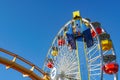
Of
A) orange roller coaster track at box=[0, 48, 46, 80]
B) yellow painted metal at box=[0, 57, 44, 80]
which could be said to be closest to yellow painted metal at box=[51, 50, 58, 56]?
orange roller coaster track at box=[0, 48, 46, 80]

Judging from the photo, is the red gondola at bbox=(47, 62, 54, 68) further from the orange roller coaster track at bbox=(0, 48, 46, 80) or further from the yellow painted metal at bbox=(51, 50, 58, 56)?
the orange roller coaster track at bbox=(0, 48, 46, 80)

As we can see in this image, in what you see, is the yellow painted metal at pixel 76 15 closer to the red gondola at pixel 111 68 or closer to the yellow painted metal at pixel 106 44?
the yellow painted metal at pixel 106 44

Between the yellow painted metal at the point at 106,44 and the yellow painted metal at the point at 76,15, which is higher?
the yellow painted metal at the point at 76,15

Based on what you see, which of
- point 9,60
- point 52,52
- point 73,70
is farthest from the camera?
point 52,52

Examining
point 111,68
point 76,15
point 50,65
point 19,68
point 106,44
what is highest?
point 76,15

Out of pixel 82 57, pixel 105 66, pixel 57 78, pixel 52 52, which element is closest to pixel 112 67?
pixel 105 66

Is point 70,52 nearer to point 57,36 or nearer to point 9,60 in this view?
point 57,36

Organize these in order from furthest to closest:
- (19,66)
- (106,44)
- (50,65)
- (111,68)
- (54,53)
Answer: (50,65) < (54,53) < (106,44) < (111,68) < (19,66)

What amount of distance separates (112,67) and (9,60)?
8.10 meters

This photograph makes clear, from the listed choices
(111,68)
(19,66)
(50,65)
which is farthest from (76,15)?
(19,66)

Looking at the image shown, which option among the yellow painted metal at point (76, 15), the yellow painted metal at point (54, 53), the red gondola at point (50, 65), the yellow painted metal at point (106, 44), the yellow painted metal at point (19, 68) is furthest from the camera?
the red gondola at point (50, 65)

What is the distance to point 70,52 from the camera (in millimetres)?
26734

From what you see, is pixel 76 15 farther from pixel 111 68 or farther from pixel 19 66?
pixel 19 66

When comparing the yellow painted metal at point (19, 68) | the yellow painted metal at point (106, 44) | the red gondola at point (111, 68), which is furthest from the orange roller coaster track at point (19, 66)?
the yellow painted metal at point (106, 44)
